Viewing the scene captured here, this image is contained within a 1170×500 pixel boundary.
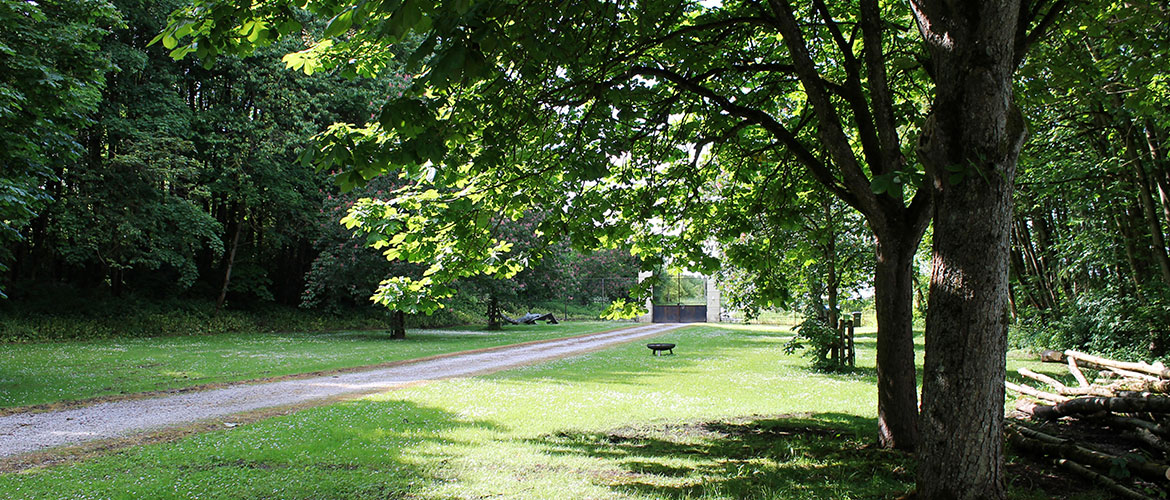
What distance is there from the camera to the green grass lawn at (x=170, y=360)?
11.8 metres

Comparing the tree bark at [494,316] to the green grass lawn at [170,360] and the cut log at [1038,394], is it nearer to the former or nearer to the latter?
the green grass lawn at [170,360]

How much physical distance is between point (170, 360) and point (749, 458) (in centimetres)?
1652

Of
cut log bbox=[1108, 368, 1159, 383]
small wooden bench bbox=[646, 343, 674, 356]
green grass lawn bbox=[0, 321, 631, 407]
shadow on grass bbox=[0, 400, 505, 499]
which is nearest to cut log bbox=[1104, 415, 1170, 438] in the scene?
cut log bbox=[1108, 368, 1159, 383]

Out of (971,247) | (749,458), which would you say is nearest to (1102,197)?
(749,458)

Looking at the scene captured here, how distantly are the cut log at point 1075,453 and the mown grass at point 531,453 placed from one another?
0.92m

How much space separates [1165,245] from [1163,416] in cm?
1002

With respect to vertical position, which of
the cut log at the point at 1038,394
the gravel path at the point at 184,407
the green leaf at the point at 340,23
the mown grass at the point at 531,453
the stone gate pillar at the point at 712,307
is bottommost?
the gravel path at the point at 184,407

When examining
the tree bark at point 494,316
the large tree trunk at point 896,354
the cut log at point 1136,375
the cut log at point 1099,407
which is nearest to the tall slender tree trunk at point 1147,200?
the cut log at point 1136,375

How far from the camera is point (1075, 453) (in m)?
5.68

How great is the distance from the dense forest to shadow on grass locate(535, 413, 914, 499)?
1167 cm

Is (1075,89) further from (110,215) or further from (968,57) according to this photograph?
(110,215)

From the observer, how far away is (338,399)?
36.1 ft

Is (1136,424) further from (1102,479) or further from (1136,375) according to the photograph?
(1136,375)

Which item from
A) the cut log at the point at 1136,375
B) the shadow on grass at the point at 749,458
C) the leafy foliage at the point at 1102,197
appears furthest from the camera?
the cut log at the point at 1136,375
